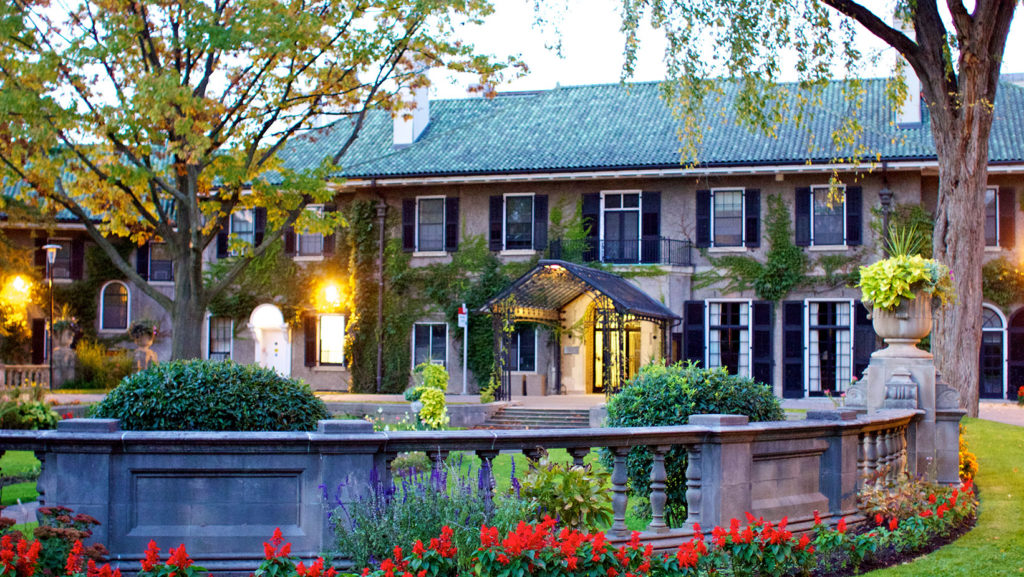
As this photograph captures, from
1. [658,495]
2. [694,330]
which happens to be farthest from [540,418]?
[658,495]

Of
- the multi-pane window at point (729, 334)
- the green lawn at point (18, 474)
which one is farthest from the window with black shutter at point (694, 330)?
the green lawn at point (18, 474)

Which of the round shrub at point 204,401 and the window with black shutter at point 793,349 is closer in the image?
Answer: the round shrub at point 204,401

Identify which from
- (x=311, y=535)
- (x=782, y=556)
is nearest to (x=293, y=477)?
(x=311, y=535)

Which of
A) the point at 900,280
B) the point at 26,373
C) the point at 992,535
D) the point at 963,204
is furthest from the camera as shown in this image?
the point at 26,373

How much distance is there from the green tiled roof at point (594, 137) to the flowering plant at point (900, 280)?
52.8 ft

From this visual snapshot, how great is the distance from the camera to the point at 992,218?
28953 millimetres

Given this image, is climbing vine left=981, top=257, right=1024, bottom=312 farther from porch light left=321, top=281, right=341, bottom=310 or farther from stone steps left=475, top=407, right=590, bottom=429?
porch light left=321, top=281, right=341, bottom=310

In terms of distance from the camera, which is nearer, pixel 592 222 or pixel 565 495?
pixel 565 495

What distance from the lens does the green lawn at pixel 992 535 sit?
25.2 feet

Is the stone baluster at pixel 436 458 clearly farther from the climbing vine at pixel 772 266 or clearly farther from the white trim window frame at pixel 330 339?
the white trim window frame at pixel 330 339

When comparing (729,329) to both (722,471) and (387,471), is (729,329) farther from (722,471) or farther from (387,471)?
(387,471)

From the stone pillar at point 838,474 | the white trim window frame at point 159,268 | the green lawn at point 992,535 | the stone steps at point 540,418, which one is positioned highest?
the white trim window frame at point 159,268

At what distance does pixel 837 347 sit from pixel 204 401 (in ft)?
79.5

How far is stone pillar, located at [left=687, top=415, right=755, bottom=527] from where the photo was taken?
7.62 meters
